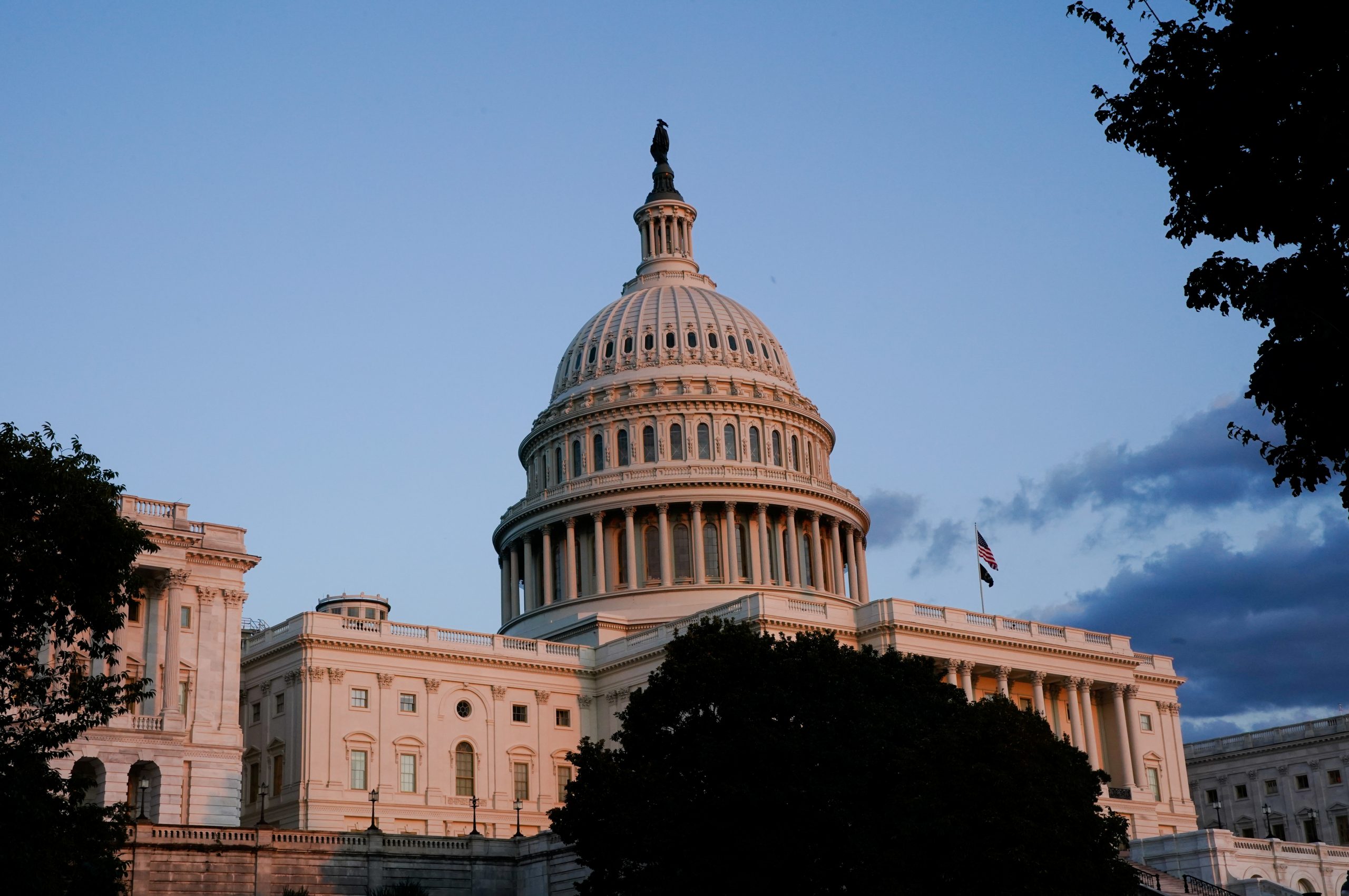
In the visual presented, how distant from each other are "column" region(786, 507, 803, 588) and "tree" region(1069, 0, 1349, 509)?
299 feet

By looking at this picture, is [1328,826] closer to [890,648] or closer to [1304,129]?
[890,648]

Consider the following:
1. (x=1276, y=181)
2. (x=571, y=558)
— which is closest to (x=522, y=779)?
(x=571, y=558)

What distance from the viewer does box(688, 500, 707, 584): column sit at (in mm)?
116438

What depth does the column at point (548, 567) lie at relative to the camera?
401 ft

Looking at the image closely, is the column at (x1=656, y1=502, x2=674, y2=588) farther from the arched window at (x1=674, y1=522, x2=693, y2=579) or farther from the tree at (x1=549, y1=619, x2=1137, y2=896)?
the tree at (x1=549, y1=619, x2=1137, y2=896)

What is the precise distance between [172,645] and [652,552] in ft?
152

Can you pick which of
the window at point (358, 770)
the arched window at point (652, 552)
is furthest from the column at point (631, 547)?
the window at point (358, 770)

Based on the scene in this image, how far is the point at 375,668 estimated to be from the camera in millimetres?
96250

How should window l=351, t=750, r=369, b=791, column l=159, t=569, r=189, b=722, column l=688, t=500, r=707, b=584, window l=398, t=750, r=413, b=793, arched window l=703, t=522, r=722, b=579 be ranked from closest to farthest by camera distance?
column l=159, t=569, r=189, b=722, window l=351, t=750, r=369, b=791, window l=398, t=750, r=413, b=793, column l=688, t=500, r=707, b=584, arched window l=703, t=522, r=722, b=579

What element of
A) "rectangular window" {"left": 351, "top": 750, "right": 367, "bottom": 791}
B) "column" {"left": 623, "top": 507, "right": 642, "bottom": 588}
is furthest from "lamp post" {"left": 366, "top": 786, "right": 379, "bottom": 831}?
"column" {"left": 623, "top": 507, "right": 642, "bottom": 588}

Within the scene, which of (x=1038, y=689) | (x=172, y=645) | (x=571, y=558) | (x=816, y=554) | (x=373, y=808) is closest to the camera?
(x=172, y=645)

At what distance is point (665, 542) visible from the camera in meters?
118

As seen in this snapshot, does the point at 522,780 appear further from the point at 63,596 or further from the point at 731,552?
the point at 63,596

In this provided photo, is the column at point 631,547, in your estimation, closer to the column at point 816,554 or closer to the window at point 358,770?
the column at point 816,554
